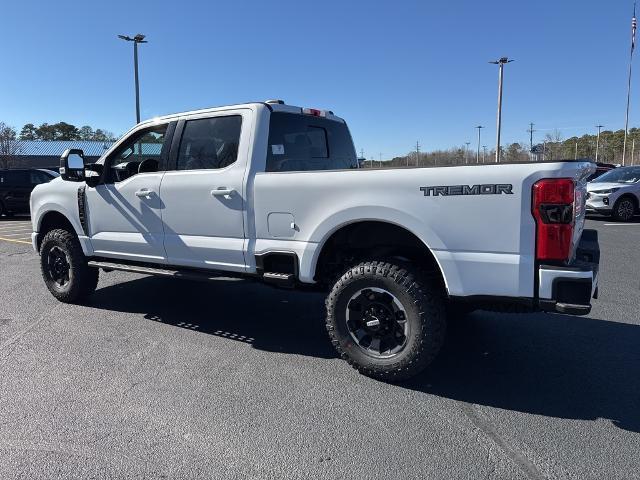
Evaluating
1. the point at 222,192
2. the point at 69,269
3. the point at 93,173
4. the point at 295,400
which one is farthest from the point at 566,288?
the point at 69,269

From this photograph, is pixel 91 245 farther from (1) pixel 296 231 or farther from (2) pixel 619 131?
(2) pixel 619 131

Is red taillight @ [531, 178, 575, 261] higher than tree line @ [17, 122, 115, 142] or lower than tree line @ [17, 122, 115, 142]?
lower

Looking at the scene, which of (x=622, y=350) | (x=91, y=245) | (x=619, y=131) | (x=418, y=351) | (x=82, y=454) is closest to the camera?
(x=82, y=454)

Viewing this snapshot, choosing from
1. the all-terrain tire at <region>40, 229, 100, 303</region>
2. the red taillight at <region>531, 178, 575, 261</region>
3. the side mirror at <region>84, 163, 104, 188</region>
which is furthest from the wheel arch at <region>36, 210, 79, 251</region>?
the red taillight at <region>531, 178, 575, 261</region>

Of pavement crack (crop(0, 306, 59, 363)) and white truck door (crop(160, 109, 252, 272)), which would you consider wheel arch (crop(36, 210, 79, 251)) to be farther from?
white truck door (crop(160, 109, 252, 272))

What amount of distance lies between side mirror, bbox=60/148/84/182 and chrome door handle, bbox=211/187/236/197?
2.03 metres

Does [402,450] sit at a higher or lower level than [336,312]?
lower

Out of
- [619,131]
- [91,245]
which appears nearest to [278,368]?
[91,245]

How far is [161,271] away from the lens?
191 inches

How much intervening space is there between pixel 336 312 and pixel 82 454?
1896mm

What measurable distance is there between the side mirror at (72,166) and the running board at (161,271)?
96 cm

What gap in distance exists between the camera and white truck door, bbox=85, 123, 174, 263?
483cm

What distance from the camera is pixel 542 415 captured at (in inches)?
126

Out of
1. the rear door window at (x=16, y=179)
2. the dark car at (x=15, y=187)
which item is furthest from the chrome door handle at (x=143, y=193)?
the rear door window at (x=16, y=179)
